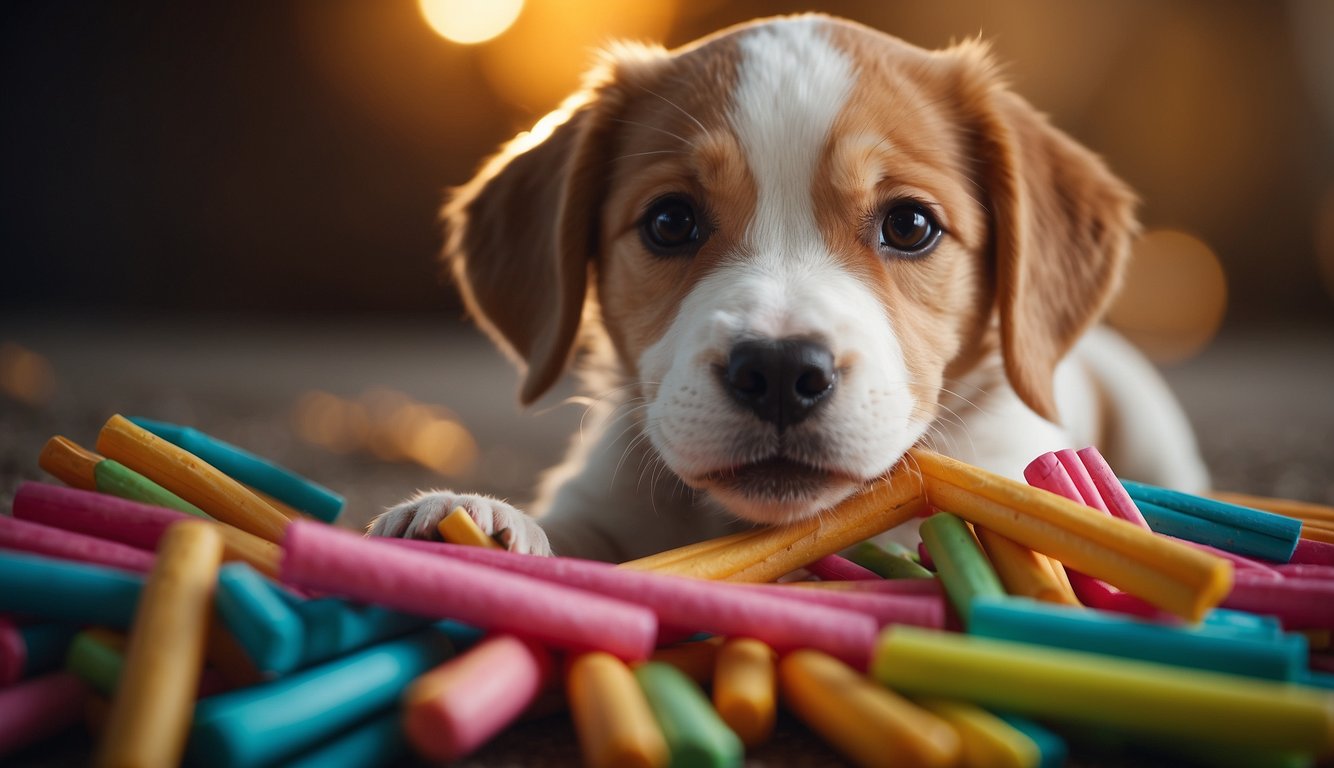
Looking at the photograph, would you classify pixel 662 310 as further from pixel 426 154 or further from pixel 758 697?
pixel 426 154

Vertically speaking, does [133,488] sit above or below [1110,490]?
above

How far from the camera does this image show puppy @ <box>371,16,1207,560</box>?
1984 mm

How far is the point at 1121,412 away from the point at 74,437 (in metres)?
3.89

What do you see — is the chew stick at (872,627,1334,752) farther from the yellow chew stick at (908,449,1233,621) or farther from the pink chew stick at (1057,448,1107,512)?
the pink chew stick at (1057,448,1107,512)

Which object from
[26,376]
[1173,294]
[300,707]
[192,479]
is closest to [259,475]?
[192,479]

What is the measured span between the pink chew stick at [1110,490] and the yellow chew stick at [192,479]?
145 cm

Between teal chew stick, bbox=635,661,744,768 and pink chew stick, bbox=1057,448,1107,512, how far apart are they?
830 millimetres

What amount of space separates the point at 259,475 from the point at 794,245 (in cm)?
119

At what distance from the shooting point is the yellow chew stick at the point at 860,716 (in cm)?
123

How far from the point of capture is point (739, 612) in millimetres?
1521

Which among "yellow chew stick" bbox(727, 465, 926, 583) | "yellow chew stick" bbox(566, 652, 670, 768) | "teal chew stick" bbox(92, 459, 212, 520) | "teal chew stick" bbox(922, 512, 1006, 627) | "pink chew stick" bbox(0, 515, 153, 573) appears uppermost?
"pink chew stick" bbox(0, 515, 153, 573)

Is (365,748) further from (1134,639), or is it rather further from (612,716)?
(1134,639)

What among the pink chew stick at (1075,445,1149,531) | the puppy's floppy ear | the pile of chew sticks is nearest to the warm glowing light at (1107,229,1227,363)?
the puppy's floppy ear

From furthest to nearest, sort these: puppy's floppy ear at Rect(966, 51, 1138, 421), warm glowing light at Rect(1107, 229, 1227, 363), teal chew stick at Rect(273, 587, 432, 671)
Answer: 1. warm glowing light at Rect(1107, 229, 1227, 363)
2. puppy's floppy ear at Rect(966, 51, 1138, 421)
3. teal chew stick at Rect(273, 587, 432, 671)
